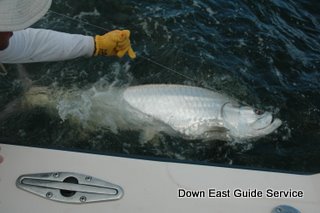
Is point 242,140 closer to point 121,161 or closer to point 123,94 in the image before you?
point 123,94

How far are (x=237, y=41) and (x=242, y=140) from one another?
5.04ft

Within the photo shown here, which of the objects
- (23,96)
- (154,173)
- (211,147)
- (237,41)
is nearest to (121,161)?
(154,173)

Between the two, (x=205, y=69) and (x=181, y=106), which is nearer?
(x=181, y=106)

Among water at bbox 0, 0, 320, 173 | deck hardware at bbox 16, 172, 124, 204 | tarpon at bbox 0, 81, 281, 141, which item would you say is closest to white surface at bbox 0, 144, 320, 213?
deck hardware at bbox 16, 172, 124, 204

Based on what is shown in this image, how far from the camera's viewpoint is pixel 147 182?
1.93 meters

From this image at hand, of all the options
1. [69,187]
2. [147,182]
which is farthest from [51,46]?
[147,182]

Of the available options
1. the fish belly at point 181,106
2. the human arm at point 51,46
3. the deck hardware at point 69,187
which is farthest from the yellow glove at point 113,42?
the deck hardware at point 69,187

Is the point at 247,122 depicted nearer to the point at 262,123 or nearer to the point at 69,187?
the point at 262,123

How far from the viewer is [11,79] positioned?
134 inches

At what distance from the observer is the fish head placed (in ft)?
10.3

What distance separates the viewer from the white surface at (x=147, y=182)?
183 cm

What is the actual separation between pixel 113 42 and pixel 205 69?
1.21m

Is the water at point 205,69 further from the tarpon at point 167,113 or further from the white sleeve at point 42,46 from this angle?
the white sleeve at point 42,46

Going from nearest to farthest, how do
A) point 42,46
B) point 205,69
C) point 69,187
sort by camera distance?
1. point 69,187
2. point 42,46
3. point 205,69
